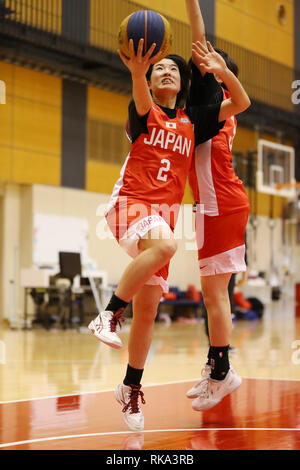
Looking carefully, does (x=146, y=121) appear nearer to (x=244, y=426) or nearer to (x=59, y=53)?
(x=244, y=426)

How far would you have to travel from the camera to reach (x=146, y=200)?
3.16 m

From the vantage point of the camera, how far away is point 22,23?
1225cm

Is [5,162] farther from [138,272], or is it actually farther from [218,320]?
[138,272]

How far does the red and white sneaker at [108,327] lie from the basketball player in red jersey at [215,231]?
654mm

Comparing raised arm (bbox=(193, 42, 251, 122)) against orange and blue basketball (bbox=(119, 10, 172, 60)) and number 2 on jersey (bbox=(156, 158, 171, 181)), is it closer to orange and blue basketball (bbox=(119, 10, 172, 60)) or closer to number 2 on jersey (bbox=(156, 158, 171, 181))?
orange and blue basketball (bbox=(119, 10, 172, 60))

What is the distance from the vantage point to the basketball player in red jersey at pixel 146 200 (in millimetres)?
3029

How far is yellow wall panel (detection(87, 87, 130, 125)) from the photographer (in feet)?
48.1

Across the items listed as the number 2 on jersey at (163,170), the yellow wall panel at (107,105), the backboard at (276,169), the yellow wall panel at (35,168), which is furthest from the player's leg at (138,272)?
the backboard at (276,169)

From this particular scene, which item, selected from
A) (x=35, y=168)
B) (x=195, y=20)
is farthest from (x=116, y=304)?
(x=35, y=168)

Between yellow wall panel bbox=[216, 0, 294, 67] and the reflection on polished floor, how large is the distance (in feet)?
34.8

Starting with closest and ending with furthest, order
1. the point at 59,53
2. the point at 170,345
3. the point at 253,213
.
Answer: the point at 170,345 < the point at 59,53 < the point at 253,213

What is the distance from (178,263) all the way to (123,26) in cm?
1336

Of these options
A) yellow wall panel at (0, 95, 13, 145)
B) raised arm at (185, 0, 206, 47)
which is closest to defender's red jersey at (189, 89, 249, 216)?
raised arm at (185, 0, 206, 47)

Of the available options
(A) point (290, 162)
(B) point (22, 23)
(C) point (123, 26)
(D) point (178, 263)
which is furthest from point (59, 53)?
(C) point (123, 26)
